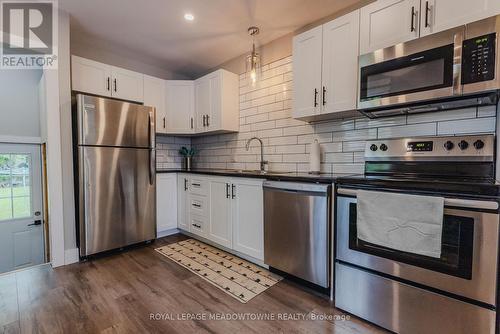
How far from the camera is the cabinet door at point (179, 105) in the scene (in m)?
3.55

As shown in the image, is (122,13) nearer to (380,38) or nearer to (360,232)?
(380,38)

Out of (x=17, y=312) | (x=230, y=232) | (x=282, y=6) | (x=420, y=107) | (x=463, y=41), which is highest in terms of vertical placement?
(x=282, y=6)

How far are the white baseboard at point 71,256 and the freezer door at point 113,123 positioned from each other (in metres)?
1.13

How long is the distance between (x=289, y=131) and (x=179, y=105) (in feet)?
5.99

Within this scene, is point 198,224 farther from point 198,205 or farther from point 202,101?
point 202,101

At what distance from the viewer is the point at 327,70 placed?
6.82ft

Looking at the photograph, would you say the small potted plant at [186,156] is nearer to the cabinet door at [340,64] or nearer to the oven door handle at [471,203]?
the cabinet door at [340,64]

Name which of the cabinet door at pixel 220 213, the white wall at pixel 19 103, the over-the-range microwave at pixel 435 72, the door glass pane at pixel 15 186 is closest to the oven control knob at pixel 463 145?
the over-the-range microwave at pixel 435 72

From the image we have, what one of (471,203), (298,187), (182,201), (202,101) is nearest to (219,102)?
(202,101)

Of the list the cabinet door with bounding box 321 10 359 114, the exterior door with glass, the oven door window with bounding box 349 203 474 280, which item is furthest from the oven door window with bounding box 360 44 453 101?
the exterior door with glass

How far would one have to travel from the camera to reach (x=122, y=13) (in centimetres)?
234

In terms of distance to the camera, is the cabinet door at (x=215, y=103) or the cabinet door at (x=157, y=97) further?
the cabinet door at (x=157, y=97)

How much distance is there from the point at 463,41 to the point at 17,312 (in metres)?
3.42

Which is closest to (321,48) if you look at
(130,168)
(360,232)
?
(360,232)
